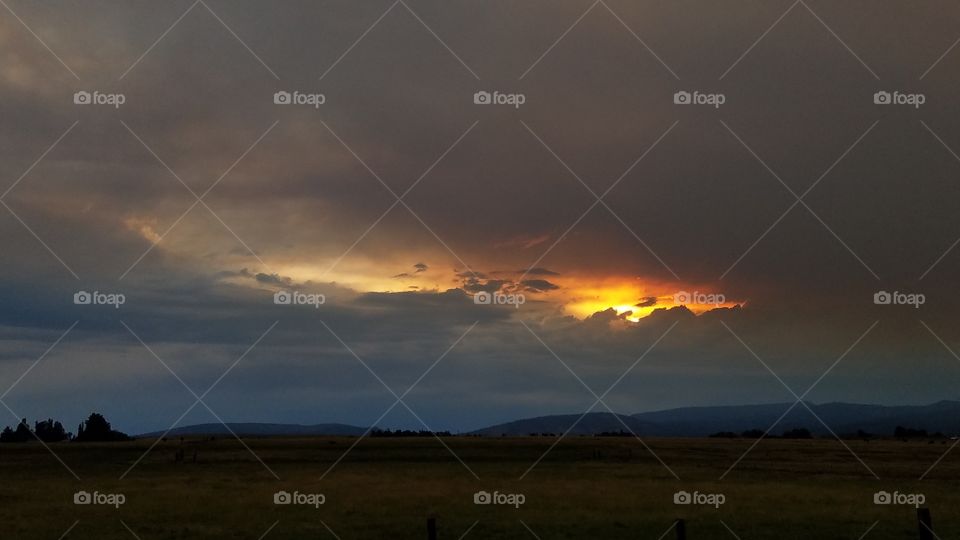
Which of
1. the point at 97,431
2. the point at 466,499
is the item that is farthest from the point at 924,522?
the point at 97,431

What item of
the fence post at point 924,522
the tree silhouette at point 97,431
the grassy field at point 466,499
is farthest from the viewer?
the tree silhouette at point 97,431

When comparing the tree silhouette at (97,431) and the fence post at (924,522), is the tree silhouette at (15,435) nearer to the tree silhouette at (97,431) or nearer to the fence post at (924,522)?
the tree silhouette at (97,431)

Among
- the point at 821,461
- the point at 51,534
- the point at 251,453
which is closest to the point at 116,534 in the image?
the point at 51,534

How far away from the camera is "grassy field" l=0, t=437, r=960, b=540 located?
123 ft

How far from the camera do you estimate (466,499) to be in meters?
48.9

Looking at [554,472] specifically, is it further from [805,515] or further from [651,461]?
[805,515]

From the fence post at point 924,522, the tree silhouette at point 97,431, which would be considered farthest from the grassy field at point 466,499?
the tree silhouette at point 97,431

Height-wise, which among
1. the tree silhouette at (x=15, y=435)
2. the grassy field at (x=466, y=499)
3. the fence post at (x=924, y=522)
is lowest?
the fence post at (x=924, y=522)

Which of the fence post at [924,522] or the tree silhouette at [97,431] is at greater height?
the tree silhouette at [97,431]

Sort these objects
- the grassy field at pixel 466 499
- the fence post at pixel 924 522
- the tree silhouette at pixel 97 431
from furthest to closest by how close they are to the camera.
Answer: the tree silhouette at pixel 97 431 < the grassy field at pixel 466 499 < the fence post at pixel 924 522

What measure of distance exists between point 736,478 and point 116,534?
4492 cm

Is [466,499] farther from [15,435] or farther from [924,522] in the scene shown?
[15,435]

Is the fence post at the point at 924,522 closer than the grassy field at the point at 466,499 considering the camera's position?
Yes

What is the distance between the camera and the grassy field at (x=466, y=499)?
3753cm
